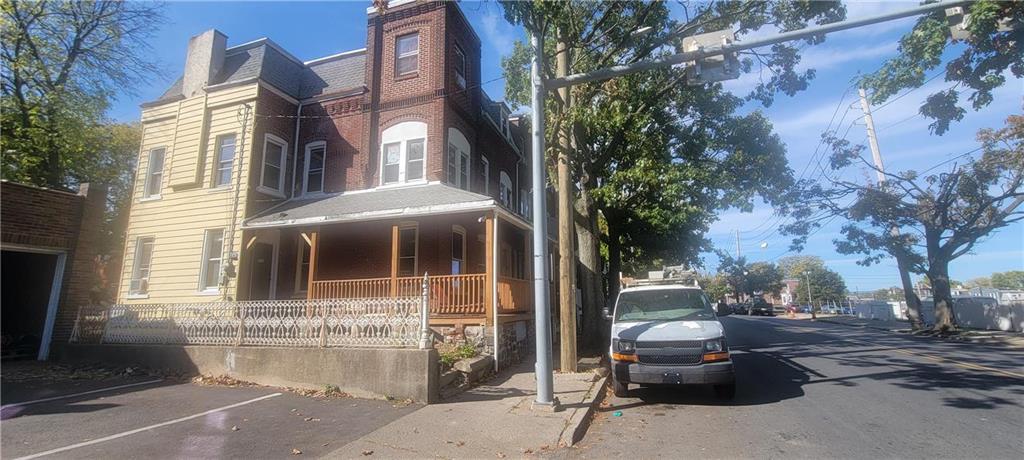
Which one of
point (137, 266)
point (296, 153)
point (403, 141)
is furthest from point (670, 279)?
point (137, 266)

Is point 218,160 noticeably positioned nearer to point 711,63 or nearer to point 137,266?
point 137,266

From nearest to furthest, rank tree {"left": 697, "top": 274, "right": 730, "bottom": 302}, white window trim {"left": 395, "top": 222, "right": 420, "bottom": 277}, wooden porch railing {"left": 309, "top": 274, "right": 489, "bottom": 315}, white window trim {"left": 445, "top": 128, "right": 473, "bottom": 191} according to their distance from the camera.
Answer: wooden porch railing {"left": 309, "top": 274, "right": 489, "bottom": 315}
white window trim {"left": 395, "top": 222, "right": 420, "bottom": 277}
white window trim {"left": 445, "top": 128, "right": 473, "bottom": 191}
tree {"left": 697, "top": 274, "right": 730, "bottom": 302}

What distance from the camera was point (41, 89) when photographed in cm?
1748

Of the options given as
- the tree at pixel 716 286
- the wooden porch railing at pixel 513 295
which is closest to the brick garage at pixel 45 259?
the wooden porch railing at pixel 513 295

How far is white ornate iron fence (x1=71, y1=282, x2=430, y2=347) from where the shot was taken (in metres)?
8.42

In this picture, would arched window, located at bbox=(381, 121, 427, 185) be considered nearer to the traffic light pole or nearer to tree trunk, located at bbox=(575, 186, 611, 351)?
tree trunk, located at bbox=(575, 186, 611, 351)

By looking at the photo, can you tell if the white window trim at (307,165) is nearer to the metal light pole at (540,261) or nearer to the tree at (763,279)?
the metal light pole at (540,261)

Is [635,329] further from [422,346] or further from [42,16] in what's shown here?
[42,16]

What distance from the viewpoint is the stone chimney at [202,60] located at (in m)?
15.3

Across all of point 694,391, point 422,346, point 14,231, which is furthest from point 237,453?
point 14,231

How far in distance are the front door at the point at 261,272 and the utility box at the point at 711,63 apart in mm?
12479

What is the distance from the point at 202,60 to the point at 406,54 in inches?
263

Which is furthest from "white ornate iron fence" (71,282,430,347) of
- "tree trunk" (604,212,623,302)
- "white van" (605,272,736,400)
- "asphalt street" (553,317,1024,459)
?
"tree trunk" (604,212,623,302)

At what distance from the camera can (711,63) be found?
22.3ft
